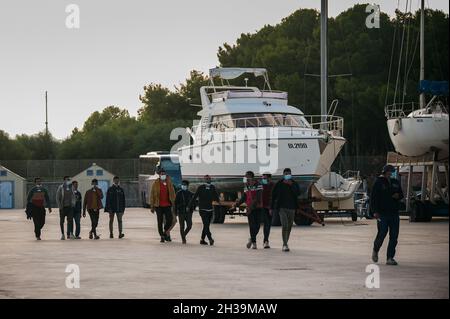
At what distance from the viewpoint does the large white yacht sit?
126ft

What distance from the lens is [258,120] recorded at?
40469 mm

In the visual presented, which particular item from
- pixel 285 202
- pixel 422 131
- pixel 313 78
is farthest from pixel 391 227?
pixel 313 78

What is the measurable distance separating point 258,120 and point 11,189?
3089cm

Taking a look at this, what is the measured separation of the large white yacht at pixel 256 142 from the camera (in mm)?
38469

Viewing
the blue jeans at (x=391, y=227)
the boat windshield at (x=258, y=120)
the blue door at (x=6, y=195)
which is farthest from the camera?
the blue door at (x=6, y=195)

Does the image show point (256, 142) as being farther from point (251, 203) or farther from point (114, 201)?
point (251, 203)

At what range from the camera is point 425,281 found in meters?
17.6

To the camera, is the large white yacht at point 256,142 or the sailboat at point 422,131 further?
the sailboat at point 422,131

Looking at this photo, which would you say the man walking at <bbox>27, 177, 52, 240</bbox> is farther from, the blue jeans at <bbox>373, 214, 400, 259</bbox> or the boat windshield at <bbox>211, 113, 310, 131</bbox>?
the blue jeans at <bbox>373, 214, 400, 259</bbox>

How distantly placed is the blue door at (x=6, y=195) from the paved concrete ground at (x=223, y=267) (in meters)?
35.4
